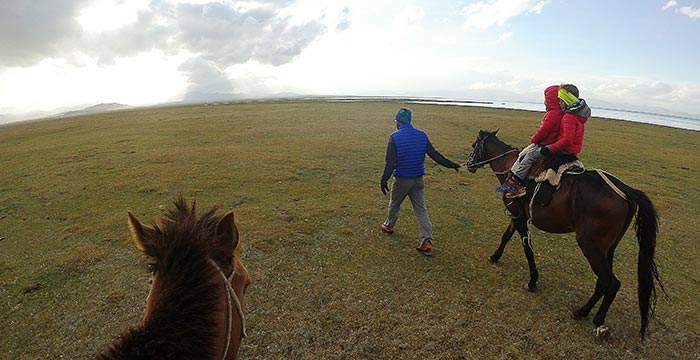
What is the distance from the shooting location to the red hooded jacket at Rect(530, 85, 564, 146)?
19.2 ft

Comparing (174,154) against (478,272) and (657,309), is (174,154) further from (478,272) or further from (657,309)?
(657,309)

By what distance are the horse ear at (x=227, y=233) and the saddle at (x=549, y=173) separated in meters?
5.45

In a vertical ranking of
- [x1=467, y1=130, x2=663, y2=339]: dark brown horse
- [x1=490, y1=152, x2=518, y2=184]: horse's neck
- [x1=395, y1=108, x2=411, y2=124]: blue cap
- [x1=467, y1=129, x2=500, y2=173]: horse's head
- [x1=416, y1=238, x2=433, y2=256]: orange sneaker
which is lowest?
[x1=416, y1=238, x2=433, y2=256]: orange sneaker

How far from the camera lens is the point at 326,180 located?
13328 mm

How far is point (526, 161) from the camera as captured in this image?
241 inches

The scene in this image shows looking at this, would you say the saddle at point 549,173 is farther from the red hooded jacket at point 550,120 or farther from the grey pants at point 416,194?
the grey pants at point 416,194

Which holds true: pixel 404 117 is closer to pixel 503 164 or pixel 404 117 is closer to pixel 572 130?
pixel 503 164

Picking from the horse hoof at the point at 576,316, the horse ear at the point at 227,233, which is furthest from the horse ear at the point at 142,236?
the horse hoof at the point at 576,316

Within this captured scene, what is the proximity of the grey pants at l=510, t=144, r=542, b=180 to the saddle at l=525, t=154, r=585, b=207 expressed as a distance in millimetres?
106

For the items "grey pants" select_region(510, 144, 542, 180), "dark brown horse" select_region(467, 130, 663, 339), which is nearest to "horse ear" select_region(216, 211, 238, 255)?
"dark brown horse" select_region(467, 130, 663, 339)

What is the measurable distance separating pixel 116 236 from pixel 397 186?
712 centimetres

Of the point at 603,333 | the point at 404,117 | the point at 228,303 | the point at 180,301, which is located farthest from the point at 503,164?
the point at 180,301

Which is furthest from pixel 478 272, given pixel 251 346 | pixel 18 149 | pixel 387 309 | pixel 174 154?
pixel 18 149

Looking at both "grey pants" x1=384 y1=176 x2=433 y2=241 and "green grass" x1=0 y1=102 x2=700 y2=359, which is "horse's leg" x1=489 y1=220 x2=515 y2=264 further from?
"grey pants" x1=384 y1=176 x2=433 y2=241
